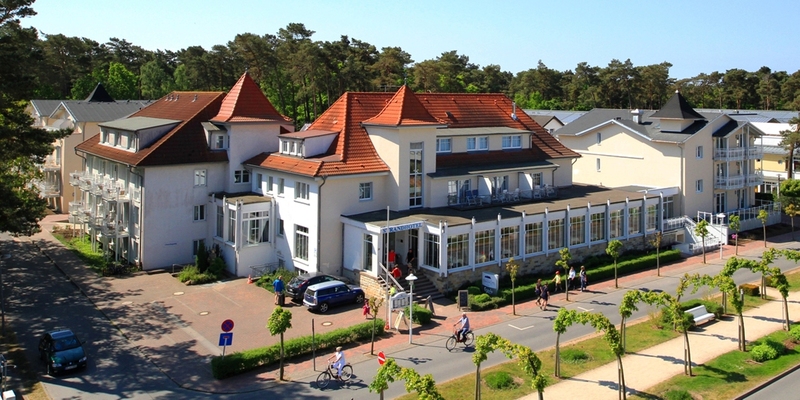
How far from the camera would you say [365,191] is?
3712 centimetres

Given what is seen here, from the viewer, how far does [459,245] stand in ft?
112

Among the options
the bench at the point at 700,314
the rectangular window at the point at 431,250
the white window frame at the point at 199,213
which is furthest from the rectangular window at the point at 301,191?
the bench at the point at 700,314

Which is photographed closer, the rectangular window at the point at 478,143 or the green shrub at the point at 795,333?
the green shrub at the point at 795,333

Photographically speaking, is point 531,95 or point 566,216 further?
point 531,95

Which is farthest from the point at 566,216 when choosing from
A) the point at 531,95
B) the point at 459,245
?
the point at 531,95

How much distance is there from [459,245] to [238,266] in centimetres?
1231

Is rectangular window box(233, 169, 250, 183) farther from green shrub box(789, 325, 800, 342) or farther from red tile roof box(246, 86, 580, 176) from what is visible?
green shrub box(789, 325, 800, 342)

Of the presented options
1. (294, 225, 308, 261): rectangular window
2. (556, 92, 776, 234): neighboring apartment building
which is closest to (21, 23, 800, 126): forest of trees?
(556, 92, 776, 234): neighboring apartment building

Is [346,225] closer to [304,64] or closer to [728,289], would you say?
[728,289]

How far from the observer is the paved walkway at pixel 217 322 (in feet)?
79.8

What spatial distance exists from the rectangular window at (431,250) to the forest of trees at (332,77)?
112 feet

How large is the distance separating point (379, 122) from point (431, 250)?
8.19 metres

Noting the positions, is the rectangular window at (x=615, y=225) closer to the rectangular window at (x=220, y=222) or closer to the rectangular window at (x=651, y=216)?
the rectangular window at (x=651, y=216)

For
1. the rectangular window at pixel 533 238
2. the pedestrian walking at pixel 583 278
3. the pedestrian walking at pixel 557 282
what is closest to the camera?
the pedestrian walking at pixel 557 282
